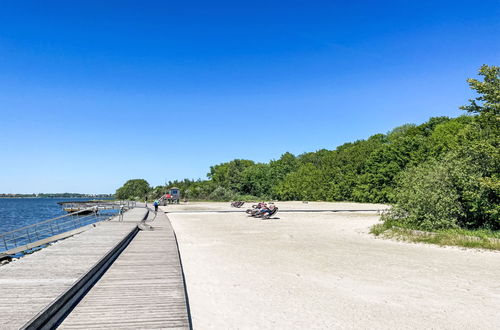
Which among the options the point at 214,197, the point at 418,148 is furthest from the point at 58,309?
the point at 214,197

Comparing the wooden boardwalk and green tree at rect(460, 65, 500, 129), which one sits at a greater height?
green tree at rect(460, 65, 500, 129)

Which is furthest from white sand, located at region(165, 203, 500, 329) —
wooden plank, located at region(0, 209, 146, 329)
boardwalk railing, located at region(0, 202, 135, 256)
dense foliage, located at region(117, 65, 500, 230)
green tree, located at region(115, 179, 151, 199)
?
green tree, located at region(115, 179, 151, 199)

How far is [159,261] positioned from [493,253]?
1190cm

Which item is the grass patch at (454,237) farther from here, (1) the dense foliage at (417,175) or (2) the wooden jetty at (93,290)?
(2) the wooden jetty at (93,290)

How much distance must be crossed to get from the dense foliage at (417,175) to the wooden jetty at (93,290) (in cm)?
1359

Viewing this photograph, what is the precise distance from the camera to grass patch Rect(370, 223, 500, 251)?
1348 centimetres

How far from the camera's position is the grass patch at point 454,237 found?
44.2 feet

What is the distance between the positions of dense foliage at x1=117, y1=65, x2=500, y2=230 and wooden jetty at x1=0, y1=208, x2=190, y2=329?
13.6 meters

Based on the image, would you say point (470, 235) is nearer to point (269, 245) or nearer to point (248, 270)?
point (269, 245)

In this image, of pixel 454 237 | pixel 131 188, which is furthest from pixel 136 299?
pixel 131 188

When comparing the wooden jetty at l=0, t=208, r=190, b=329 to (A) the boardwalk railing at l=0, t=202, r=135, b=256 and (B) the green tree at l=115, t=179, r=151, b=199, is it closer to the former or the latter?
(A) the boardwalk railing at l=0, t=202, r=135, b=256

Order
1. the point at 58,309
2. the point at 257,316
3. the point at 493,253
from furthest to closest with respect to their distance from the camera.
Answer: the point at 493,253, the point at 257,316, the point at 58,309

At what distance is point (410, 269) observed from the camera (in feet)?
33.1

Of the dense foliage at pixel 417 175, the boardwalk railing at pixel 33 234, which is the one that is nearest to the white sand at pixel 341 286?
the dense foliage at pixel 417 175
